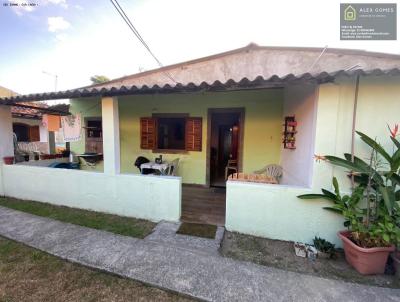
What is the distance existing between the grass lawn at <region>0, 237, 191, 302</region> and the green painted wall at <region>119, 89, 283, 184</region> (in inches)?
161

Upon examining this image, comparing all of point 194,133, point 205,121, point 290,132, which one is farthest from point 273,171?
point 194,133

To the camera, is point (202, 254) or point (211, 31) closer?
point (202, 254)

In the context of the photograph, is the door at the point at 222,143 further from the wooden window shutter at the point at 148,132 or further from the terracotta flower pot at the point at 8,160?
the terracotta flower pot at the point at 8,160

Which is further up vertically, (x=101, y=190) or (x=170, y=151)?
(x=170, y=151)

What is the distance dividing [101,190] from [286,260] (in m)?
3.95

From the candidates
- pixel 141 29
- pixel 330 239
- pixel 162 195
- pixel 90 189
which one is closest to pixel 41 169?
pixel 90 189

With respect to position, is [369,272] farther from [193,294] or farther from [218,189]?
[218,189]

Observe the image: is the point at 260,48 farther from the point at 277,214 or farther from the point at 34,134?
the point at 34,134

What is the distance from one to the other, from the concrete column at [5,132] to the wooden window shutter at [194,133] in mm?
5226

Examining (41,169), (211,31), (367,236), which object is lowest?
(367,236)

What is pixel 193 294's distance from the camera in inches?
79.3

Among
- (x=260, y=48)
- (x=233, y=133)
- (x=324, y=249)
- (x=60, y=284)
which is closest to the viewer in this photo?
(x=60, y=284)

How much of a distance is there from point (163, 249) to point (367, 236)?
2943 mm

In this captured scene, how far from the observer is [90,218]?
3.93 m
